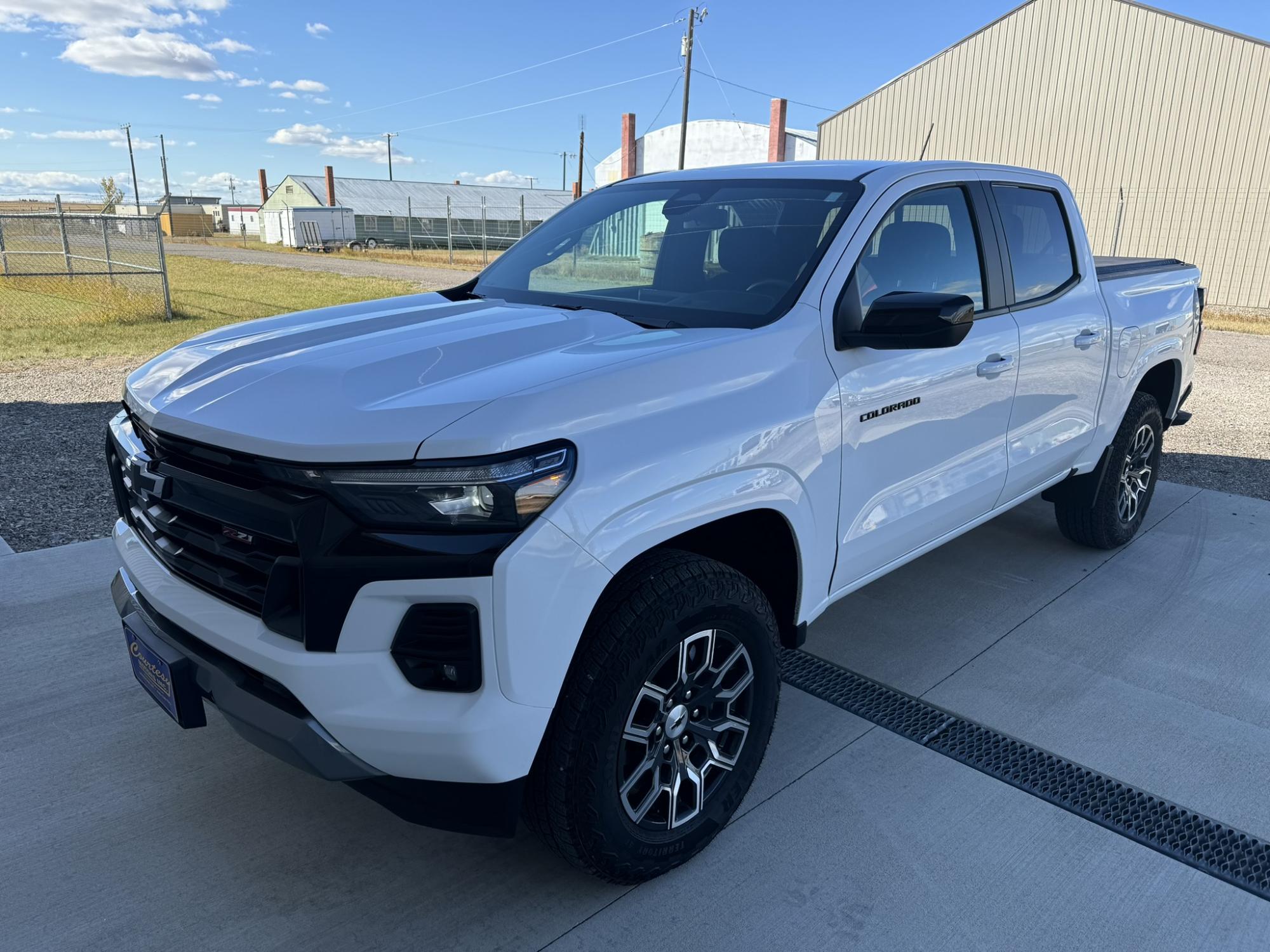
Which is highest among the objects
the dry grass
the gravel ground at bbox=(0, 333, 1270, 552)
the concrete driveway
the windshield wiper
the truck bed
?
the truck bed

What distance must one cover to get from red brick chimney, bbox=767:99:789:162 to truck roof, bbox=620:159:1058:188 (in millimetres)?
28872

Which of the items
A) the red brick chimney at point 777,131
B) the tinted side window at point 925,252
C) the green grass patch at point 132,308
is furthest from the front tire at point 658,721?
the red brick chimney at point 777,131

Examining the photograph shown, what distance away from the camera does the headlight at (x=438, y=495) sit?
197 cm

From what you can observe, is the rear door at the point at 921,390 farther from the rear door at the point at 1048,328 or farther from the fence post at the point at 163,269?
the fence post at the point at 163,269

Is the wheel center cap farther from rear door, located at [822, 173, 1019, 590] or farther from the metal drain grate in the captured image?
the metal drain grate

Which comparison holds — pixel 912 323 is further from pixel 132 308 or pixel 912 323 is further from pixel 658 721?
pixel 132 308

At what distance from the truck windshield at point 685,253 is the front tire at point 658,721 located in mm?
869

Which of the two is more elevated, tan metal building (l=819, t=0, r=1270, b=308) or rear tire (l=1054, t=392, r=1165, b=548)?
tan metal building (l=819, t=0, r=1270, b=308)

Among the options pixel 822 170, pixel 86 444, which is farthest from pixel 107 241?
pixel 822 170

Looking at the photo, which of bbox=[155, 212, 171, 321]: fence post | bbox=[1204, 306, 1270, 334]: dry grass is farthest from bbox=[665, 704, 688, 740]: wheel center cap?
bbox=[1204, 306, 1270, 334]: dry grass

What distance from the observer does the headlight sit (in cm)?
197

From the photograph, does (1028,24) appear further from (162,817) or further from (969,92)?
(162,817)

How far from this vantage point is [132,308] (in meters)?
14.3

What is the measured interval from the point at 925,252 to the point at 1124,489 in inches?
93.3
